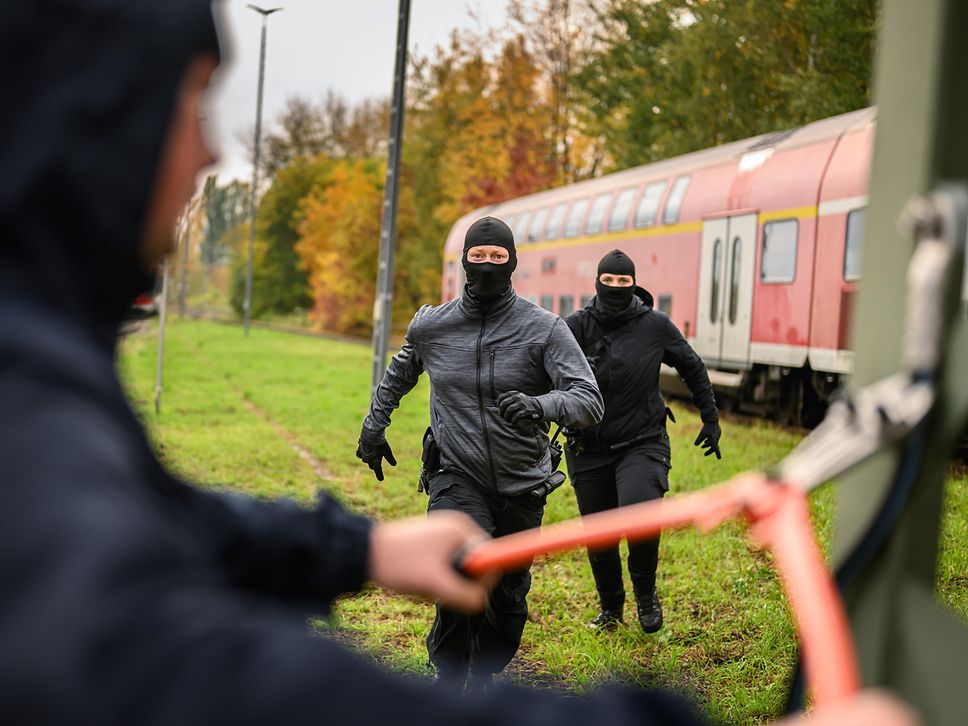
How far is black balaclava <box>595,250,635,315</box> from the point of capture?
652 centimetres

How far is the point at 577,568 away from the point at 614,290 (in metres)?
2.30

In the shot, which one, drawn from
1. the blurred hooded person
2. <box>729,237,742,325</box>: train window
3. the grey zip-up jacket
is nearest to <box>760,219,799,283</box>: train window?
<box>729,237,742,325</box>: train window

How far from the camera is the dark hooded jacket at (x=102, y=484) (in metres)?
0.69

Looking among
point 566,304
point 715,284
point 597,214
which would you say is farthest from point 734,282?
point 566,304

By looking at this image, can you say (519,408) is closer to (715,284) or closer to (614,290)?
(614,290)

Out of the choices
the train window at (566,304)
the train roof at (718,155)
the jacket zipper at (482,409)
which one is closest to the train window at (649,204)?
the train roof at (718,155)

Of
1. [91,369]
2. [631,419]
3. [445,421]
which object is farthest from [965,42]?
[631,419]

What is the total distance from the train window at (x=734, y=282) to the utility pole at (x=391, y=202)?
6440 mm

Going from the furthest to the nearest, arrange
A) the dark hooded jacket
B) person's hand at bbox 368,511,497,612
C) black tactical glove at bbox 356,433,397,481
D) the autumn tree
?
1. the autumn tree
2. black tactical glove at bbox 356,433,397,481
3. person's hand at bbox 368,511,497,612
4. the dark hooded jacket

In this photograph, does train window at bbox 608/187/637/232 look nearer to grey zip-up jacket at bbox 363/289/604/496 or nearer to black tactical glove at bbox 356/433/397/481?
black tactical glove at bbox 356/433/397/481

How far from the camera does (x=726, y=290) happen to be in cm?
1625

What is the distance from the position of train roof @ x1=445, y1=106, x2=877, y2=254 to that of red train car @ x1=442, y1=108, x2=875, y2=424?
3cm

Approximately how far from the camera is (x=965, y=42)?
4.19 feet

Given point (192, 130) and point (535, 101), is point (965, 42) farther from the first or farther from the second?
point (535, 101)
